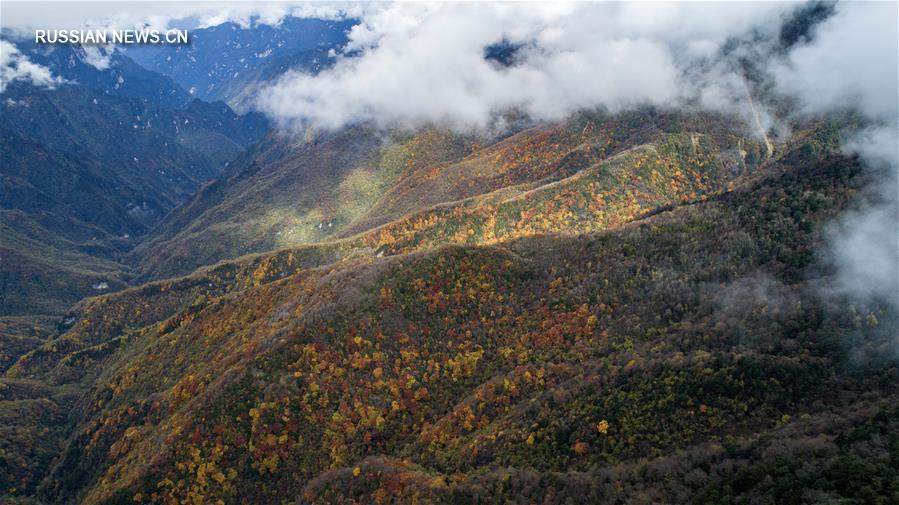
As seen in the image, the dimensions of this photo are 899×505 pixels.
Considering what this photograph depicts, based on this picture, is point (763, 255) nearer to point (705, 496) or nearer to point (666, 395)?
point (666, 395)

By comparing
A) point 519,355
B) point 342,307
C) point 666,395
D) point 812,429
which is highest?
Result: point 342,307

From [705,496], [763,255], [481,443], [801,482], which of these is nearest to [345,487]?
[481,443]

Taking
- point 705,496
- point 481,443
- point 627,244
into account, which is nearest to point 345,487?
point 481,443

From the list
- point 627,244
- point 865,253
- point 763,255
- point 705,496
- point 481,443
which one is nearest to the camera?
point 705,496

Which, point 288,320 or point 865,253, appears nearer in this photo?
point 865,253

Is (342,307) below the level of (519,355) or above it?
above

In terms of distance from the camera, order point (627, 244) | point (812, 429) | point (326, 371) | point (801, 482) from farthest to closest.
A: point (627, 244) → point (326, 371) → point (812, 429) → point (801, 482)
